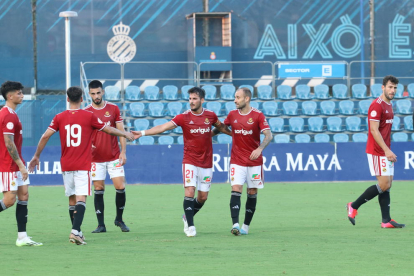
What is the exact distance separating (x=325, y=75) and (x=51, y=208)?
580 inches

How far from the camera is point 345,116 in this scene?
79.2ft

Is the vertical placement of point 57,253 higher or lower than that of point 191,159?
lower

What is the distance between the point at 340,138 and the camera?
2347 centimetres

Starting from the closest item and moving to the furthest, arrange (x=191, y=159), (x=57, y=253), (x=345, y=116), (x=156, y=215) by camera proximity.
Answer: (x=57, y=253) → (x=191, y=159) → (x=156, y=215) → (x=345, y=116)

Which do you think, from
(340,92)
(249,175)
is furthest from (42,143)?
(340,92)

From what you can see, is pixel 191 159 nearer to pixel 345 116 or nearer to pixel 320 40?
pixel 345 116

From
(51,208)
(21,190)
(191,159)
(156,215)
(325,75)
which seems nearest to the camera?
(21,190)

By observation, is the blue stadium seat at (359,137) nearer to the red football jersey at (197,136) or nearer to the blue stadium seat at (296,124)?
the blue stadium seat at (296,124)

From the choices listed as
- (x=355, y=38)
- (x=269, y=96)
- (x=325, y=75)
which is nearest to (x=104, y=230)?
(x=269, y=96)

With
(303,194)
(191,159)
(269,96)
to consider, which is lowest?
(303,194)

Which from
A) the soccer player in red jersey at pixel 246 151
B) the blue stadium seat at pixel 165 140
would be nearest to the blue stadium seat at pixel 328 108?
the blue stadium seat at pixel 165 140

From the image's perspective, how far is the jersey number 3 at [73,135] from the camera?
9.34 m

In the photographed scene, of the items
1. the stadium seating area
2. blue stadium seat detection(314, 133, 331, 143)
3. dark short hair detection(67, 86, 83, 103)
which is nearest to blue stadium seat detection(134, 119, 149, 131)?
the stadium seating area

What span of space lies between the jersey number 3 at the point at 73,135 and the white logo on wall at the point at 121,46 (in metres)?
18.9
